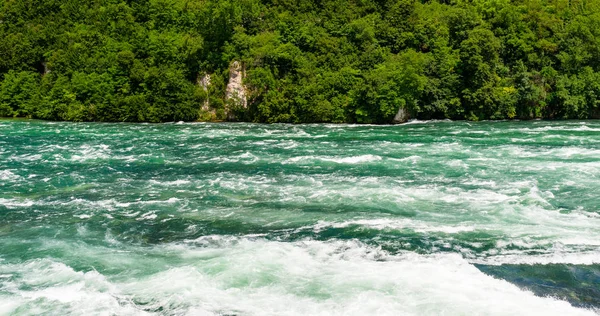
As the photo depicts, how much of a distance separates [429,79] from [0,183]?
135 feet

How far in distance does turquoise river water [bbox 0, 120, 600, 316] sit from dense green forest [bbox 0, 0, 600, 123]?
2215cm

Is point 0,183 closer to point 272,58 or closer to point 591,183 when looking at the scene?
point 591,183

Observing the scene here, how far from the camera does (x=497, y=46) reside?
53156mm

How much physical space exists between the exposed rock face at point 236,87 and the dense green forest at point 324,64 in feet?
2.10

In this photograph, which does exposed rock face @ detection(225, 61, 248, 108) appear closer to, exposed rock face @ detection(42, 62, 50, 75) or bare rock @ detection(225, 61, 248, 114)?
bare rock @ detection(225, 61, 248, 114)

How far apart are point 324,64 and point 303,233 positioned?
43654 millimetres

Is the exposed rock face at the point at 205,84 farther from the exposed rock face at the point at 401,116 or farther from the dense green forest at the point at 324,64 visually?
the exposed rock face at the point at 401,116

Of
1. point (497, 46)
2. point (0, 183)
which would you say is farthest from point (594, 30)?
point (0, 183)

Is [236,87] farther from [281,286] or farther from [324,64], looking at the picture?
[281,286]

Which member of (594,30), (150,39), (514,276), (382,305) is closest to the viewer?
(382,305)

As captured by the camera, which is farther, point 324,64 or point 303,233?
point 324,64

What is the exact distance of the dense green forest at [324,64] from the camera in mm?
51469

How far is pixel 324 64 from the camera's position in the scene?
186 feet

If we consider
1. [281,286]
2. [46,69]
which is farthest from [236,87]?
[281,286]
